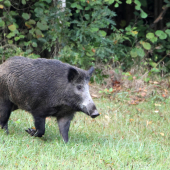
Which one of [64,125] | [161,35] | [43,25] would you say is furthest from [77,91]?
[161,35]

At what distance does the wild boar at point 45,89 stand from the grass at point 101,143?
373 millimetres

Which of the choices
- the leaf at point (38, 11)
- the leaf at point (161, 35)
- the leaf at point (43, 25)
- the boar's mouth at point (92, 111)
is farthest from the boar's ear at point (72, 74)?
the leaf at point (161, 35)

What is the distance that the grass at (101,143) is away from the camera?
3.54 metres

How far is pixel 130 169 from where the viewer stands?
11.2 feet

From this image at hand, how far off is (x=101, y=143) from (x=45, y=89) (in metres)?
1.09

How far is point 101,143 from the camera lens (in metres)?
4.45

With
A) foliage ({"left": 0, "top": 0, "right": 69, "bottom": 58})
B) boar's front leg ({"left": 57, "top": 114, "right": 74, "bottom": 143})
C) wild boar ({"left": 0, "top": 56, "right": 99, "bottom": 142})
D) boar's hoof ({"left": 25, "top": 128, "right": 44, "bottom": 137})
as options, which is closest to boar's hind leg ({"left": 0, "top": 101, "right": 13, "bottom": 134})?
wild boar ({"left": 0, "top": 56, "right": 99, "bottom": 142})

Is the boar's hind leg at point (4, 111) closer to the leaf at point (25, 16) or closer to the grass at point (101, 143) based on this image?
the grass at point (101, 143)

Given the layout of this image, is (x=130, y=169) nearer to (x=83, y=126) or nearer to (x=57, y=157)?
(x=57, y=157)

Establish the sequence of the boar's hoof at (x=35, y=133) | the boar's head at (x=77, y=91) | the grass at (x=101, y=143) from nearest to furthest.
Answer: the grass at (x=101, y=143)
the boar's head at (x=77, y=91)
the boar's hoof at (x=35, y=133)

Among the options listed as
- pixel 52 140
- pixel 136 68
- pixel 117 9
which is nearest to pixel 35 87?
pixel 52 140

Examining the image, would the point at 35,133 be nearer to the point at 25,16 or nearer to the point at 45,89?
the point at 45,89

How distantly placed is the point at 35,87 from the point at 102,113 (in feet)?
6.43

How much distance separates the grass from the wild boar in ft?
→ 1.22
